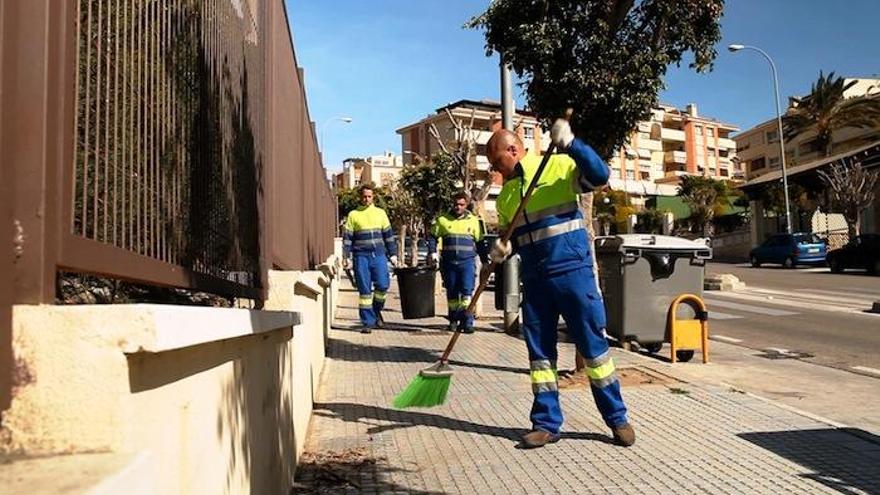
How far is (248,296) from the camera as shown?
13.0 feet

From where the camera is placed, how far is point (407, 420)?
5.83 m

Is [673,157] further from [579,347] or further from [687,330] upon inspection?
[579,347]

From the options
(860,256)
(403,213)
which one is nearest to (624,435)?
(860,256)

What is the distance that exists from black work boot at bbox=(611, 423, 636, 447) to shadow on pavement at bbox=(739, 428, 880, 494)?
807mm

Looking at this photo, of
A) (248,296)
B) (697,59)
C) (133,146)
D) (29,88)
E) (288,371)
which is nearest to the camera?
(29,88)

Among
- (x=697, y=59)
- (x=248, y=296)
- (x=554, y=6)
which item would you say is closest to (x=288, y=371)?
(x=248, y=296)

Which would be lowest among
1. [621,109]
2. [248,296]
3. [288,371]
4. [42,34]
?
[288,371]

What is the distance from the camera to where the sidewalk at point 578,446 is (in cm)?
431

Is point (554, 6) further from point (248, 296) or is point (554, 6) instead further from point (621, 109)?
point (248, 296)

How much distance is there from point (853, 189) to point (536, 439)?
118 ft

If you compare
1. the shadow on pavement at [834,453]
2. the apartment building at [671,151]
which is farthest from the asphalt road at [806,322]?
the apartment building at [671,151]

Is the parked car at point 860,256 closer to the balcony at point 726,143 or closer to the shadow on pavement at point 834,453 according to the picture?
the shadow on pavement at point 834,453

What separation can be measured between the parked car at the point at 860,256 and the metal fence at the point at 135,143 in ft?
90.5

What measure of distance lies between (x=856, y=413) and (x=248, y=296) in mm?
5050
